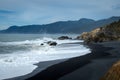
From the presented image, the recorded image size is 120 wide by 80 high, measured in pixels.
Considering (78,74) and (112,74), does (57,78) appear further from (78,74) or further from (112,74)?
(112,74)

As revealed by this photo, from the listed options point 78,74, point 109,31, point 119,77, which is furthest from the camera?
point 109,31

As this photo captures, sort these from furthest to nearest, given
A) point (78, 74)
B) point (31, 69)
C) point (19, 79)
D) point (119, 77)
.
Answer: point (31, 69) → point (78, 74) → point (19, 79) → point (119, 77)

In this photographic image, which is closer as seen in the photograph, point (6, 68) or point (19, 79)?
point (19, 79)

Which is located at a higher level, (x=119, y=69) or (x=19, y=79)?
(x=119, y=69)

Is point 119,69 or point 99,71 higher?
point 119,69

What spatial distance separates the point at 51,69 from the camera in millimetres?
21203

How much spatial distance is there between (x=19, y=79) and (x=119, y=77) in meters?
8.95

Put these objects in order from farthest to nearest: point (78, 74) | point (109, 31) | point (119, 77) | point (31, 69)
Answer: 1. point (109, 31)
2. point (31, 69)
3. point (78, 74)
4. point (119, 77)

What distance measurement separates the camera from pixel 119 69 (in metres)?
10.4

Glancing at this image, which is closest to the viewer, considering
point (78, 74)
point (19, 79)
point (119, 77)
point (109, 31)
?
point (119, 77)

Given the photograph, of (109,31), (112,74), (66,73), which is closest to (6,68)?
(66,73)

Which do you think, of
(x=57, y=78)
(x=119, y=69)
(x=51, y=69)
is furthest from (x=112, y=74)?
(x=51, y=69)

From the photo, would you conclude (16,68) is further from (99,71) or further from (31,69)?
(99,71)

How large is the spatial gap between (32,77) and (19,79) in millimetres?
1073
